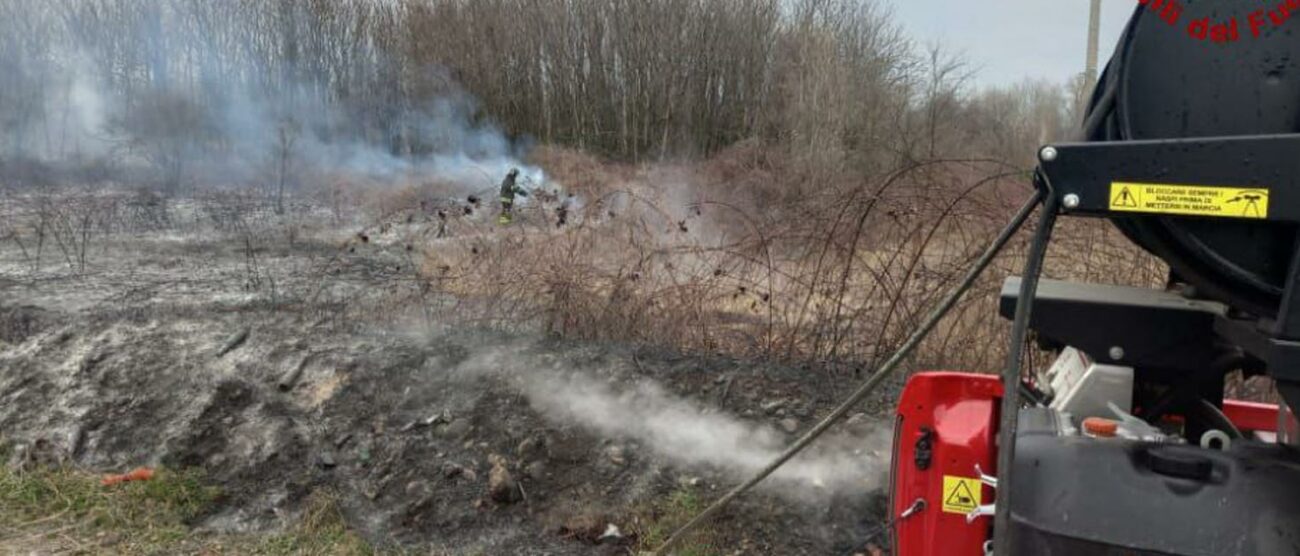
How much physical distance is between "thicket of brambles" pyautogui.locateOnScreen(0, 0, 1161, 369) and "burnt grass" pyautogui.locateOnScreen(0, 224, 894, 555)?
65cm

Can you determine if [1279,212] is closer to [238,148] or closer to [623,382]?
[623,382]

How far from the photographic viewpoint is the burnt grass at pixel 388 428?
4.01 meters

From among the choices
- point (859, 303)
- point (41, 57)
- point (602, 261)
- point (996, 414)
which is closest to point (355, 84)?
point (41, 57)

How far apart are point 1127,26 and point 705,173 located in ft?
48.8

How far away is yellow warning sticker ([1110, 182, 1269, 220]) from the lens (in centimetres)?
163

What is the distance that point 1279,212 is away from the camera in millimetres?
1614

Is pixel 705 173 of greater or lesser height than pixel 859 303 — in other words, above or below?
above

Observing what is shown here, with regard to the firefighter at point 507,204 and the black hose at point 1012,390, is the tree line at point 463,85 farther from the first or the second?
the black hose at point 1012,390

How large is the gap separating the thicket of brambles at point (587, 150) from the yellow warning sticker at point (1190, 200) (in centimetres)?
298

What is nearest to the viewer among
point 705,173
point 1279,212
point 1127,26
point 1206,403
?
point 1279,212

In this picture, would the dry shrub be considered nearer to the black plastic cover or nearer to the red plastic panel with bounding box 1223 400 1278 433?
the red plastic panel with bounding box 1223 400 1278 433

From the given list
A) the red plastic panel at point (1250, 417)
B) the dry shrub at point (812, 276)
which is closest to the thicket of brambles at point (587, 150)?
the dry shrub at point (812, 276)

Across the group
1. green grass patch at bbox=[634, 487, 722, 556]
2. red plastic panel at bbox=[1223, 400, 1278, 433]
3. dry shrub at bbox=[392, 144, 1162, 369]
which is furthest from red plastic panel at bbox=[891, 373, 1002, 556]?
dry shrub at bbox=[392, 144, 1162, 369]

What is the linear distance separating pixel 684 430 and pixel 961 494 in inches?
93.3
